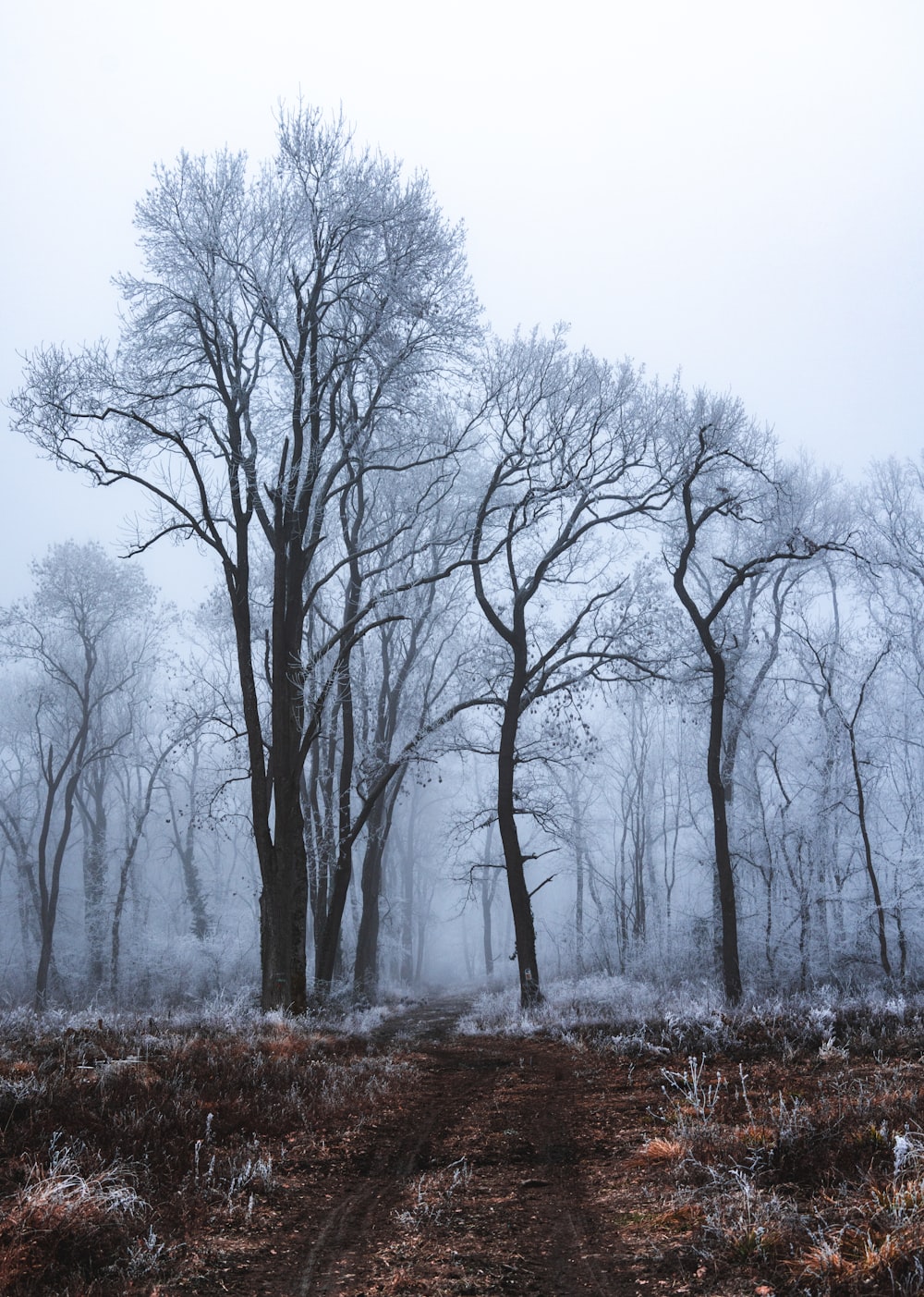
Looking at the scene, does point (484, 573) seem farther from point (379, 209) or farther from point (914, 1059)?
point (914, 1059)

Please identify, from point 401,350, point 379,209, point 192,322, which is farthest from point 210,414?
point 379,209

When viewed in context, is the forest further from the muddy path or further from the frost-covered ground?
the muddy path

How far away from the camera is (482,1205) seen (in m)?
4.76

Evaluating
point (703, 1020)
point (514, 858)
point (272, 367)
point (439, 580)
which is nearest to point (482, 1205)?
point (703, 1020)

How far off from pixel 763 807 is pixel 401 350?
53.7 ft

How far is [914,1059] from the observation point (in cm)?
728

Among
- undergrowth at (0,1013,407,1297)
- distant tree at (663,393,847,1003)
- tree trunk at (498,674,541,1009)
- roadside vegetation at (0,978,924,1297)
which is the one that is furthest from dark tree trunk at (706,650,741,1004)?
undergrowth at (0,1013,407,1297)

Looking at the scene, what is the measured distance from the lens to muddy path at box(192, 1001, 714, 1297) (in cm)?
377

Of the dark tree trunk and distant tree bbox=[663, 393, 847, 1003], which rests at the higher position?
distant tree bbox=[663, 393, 847, 1003]

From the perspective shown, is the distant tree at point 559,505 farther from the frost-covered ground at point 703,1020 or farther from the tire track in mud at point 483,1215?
the tire track in mud at point 483,1215

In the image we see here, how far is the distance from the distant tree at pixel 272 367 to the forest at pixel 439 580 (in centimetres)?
6

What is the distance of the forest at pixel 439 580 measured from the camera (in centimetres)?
1436

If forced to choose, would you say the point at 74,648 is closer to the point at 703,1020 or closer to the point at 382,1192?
the point at 703,1020

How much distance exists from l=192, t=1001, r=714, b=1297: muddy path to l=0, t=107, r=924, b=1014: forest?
7.35 metres
